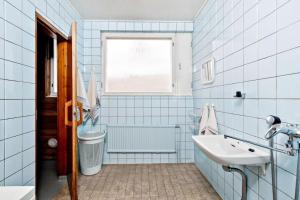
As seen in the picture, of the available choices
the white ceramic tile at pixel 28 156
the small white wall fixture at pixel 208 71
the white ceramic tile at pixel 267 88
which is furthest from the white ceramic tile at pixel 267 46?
the white ceramic tile at pixel 28 156

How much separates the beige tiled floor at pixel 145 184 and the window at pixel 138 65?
1281 mm

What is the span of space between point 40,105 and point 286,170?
3.43m

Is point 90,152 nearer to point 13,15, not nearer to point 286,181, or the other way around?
point 13,15

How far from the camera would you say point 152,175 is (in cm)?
267

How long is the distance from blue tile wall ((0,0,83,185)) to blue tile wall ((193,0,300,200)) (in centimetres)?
190

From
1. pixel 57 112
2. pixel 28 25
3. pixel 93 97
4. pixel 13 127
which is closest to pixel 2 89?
pixel 13 127

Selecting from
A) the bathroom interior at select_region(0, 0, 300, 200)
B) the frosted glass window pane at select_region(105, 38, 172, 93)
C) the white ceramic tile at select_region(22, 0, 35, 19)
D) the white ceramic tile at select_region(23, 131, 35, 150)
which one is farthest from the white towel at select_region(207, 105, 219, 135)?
the white ceramic tile at select_region(22, 0, 35, 19)

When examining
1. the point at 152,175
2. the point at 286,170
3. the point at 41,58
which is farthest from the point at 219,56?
the point at 41,58

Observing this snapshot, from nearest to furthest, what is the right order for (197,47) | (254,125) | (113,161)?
(254,125)
(197,47)
(113,161)

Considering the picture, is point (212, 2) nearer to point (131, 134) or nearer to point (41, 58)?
point (131, 134)

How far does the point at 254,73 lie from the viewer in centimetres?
145

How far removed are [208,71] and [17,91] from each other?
207 cm

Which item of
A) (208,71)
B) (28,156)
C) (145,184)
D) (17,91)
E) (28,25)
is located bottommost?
(145,184)

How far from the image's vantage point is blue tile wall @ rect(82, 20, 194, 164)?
10.3 feet
